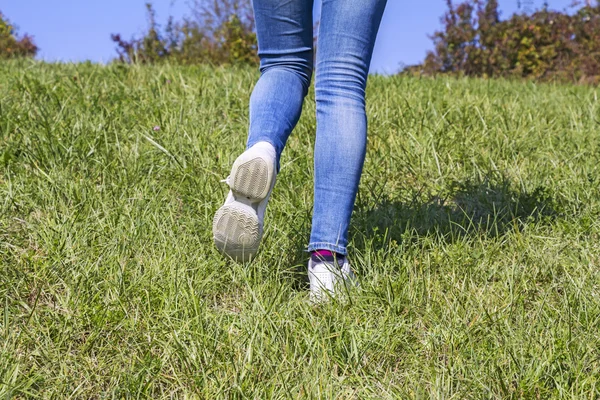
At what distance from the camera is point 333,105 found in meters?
2.08

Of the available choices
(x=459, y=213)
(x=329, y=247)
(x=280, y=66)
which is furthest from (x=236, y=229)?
(x=459, y=213)

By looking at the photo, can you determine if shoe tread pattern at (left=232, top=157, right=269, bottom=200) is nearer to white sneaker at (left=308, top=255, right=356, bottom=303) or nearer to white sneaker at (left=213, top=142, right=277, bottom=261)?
white sneaker at (left=213, top=142, right=277, bottom=261)

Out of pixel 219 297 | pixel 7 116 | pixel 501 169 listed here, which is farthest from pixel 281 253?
pixel 7 116

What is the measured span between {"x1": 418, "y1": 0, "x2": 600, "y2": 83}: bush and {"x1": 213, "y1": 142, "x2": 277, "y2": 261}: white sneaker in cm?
907

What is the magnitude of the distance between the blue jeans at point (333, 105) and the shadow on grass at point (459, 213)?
1.32ft

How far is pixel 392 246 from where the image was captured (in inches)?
100

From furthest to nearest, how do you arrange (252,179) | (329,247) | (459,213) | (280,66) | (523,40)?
(523,40) < (459,213) < (280,66) < (329,247) < (252,179)

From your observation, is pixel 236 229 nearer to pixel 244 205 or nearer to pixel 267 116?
pixel 244 205

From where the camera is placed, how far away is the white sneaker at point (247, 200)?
2.00m

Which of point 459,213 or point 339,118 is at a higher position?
point 339,118

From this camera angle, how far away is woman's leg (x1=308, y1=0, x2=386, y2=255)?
6.71 feet

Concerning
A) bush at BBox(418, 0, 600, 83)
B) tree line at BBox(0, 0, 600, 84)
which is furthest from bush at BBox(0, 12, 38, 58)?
bush at BBox(418, 0, 600, 83)

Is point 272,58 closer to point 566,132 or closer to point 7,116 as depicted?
point 7,116

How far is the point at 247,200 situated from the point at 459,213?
1.38 metres
